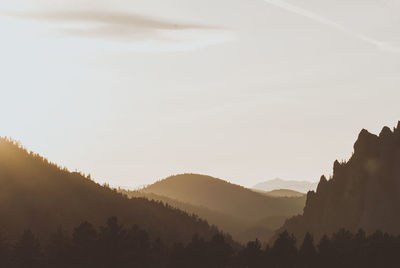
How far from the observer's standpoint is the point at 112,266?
124 m

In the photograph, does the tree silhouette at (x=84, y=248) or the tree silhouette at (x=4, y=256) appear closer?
the tree silhouette at (x=4, y=256)

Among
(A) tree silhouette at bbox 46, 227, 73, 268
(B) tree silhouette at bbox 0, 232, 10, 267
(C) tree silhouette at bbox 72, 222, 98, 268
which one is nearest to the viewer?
(B) tree silhouette at bbox 0, 232, 10, 267

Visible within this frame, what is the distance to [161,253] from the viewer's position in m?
138

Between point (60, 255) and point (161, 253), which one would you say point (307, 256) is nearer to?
point (161, 253)

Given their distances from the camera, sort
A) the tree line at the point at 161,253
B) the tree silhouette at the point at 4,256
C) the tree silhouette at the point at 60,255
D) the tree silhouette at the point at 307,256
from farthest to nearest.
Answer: the tree silhouette at the point at 307,256 → the tree line at the point at 161,253 → the tree silhouette at the point at 60,255 → the tree silhouette at the point at 4,256

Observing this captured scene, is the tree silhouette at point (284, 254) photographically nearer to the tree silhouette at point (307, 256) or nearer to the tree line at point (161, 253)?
the tree line at point (161, 253)

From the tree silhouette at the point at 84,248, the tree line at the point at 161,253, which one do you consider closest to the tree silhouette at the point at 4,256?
the tree line at the point at 161,253

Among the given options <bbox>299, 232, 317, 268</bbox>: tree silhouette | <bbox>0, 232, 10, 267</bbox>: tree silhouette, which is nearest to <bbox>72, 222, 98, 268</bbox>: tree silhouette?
<bbox>0, 232, 10, 267</bbox>: tree silhouette

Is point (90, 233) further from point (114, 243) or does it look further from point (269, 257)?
point (269, 257)

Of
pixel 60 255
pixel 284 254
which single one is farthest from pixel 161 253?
pixel 60 255

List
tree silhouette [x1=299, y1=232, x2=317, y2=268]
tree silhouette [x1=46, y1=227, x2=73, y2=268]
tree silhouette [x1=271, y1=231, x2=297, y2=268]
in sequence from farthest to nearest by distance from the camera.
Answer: tree silhouette [x1=299, y1=232, x2=317, y2=268] → tree silhouette [x1=271, y1=231, x2=297, y2=268] → tree silhouette [x1=46, y1=227, x2=73, y2=268]

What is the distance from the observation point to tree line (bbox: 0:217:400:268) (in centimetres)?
12212

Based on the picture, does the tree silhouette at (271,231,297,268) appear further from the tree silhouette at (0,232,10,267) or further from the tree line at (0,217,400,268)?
the tree silhouette at (0,232,10,267)

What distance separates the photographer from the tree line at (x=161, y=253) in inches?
4808
